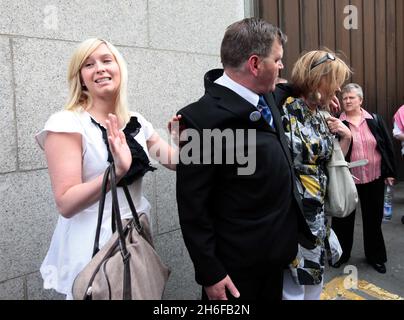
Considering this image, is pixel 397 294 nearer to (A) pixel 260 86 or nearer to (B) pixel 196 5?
(A) pixel 260 86

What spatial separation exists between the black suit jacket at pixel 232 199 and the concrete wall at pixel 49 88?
3.68 feet

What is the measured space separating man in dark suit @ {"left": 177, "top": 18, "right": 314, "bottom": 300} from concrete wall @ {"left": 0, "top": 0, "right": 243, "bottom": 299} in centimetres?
112

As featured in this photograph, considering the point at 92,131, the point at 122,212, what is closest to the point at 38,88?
the point at 92,131

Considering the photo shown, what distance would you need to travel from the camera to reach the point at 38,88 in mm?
2383

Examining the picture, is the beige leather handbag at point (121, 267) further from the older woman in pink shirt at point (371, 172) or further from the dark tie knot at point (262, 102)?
the older woman in pink shirt at point (371, 172)

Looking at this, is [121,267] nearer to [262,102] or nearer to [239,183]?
[239,183]

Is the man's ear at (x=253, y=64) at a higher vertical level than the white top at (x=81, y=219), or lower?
higher

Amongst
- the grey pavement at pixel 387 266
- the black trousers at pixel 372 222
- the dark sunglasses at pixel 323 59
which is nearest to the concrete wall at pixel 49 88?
the dark sunglasses at pixel 323 59

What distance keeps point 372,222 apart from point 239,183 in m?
2.73

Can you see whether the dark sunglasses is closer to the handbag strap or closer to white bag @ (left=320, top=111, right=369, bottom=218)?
white bag @ (left=320, top=111, right=369, bottom=218)

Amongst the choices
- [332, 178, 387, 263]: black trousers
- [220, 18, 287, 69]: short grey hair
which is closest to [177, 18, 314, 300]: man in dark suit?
[220, 18, 287, 69]: short grey hair

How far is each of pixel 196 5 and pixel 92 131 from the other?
6.59 feet

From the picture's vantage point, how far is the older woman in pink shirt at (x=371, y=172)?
3.85m

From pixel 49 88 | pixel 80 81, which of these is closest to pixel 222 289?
pixel 80 81
